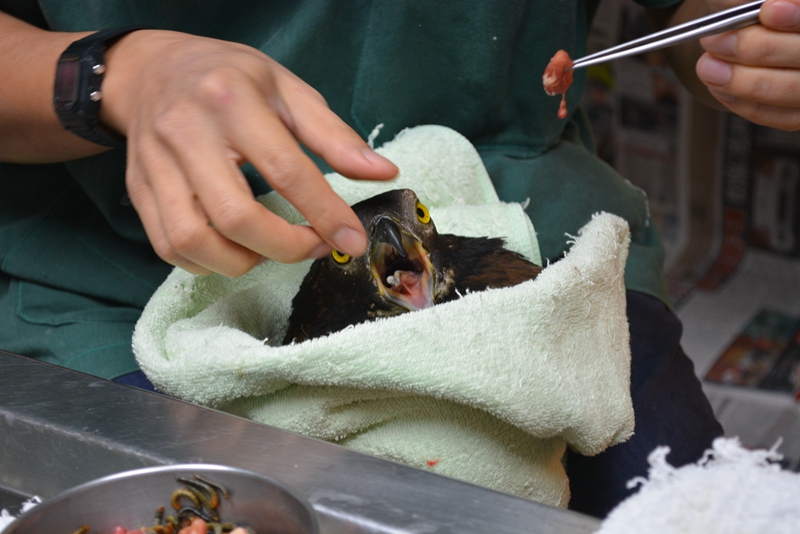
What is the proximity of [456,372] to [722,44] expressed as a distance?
2.30ft

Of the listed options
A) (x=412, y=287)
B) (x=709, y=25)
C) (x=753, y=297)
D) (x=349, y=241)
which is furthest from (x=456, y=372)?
(x=753, y=297)

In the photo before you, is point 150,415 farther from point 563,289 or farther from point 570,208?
point 570,208

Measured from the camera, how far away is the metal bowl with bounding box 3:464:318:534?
2.20 ft

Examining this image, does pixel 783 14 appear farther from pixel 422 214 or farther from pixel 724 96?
pixel 422 214

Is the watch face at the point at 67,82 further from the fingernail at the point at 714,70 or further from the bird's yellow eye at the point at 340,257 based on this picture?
the fingernail at the point at 714,70

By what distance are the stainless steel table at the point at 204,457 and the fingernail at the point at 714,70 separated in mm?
821

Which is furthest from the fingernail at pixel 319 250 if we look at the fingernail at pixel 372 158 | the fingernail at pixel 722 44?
the fingernail at pixel 722 44

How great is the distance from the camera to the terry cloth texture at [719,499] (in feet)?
1.76

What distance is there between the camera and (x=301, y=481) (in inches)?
28.0

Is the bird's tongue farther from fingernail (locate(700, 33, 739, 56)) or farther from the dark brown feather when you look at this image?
fingernail (locate(700, 33, 739, 56))

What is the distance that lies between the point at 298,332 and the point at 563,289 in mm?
464

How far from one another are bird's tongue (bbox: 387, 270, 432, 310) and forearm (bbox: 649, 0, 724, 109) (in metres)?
0.88

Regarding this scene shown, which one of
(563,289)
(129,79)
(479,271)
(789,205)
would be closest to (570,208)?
(479,271)

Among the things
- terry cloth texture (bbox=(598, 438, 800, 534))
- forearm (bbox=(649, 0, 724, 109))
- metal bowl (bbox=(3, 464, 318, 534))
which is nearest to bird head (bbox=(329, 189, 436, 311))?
metal bowl (bbox=(3, 464, 318, 534))
